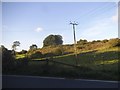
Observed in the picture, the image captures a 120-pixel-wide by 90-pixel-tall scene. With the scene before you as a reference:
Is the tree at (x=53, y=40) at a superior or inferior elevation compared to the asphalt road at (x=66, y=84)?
superior

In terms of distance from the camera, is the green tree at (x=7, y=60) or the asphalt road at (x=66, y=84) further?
the green tree at (x=7, y=60)

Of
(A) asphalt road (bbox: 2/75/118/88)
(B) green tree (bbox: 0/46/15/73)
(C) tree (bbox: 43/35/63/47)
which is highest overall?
(C) tree (bbox: 43/35/63/47)

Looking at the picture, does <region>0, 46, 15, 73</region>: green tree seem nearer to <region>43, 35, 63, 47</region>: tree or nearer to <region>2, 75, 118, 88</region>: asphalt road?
<region>2, 75, 118, 88</region>: asphalt road

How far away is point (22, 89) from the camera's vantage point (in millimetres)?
15844

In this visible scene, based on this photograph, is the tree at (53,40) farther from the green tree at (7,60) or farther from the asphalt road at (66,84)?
the asphalt road at (66,84)

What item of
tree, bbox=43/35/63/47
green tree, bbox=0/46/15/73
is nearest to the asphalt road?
green tree, bbox=0/46/15/73

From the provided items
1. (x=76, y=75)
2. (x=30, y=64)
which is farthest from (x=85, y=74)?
(x=30, y=64)

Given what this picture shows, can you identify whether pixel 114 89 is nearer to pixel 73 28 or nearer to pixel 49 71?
pixel 49 71

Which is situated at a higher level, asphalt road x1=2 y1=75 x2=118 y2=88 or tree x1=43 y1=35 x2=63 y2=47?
tree x1=43 y1=35 x2=63 y2=47

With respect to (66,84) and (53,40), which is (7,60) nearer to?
(66,84)

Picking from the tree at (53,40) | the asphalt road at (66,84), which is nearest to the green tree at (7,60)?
the asphalt road at (66,84)

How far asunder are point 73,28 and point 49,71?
17.1m

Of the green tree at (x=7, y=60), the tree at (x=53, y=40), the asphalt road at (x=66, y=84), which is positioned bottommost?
the asphalt road at (x=66, y=84)

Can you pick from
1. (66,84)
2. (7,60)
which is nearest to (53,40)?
(7,60)
